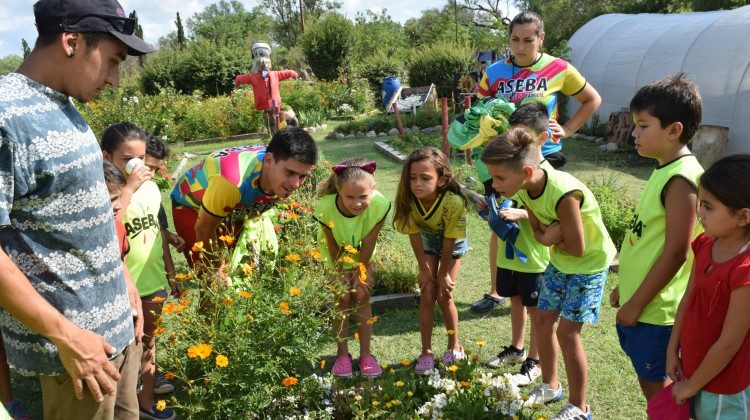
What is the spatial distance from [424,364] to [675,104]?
207 cm

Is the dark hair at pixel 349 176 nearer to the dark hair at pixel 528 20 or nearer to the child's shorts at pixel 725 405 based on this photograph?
the dark hair at pixel 528 20

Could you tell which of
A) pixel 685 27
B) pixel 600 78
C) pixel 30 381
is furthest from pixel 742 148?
pixel 30 381

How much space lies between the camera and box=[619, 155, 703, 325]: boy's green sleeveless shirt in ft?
7.43

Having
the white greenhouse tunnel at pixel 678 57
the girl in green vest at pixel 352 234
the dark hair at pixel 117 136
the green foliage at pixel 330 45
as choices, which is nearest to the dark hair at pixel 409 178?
the girl in green vest at pixel 352 234

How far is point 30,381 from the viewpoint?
3.57 metres

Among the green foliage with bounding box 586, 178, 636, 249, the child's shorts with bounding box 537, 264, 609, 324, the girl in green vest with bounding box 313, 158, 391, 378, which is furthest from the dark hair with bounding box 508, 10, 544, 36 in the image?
the child's shorts with bounding box 537, 264, 609, 324

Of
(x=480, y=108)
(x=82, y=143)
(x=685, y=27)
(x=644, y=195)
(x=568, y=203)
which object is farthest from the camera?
(x=685, y=27)

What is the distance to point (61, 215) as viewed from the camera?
1.58 meters

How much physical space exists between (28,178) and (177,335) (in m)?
1.23

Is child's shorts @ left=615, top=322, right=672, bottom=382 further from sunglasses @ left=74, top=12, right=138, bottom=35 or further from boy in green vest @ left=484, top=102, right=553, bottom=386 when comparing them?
sunglasses @ left=74, top=12, right=138, bottom=35

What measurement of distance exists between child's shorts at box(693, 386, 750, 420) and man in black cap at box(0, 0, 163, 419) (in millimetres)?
2053

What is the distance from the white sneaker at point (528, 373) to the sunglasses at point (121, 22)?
2741 millimetres

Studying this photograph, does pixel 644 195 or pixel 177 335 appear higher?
pixel 644 195

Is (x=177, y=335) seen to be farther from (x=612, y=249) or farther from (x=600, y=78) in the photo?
(x=600, y=78)
